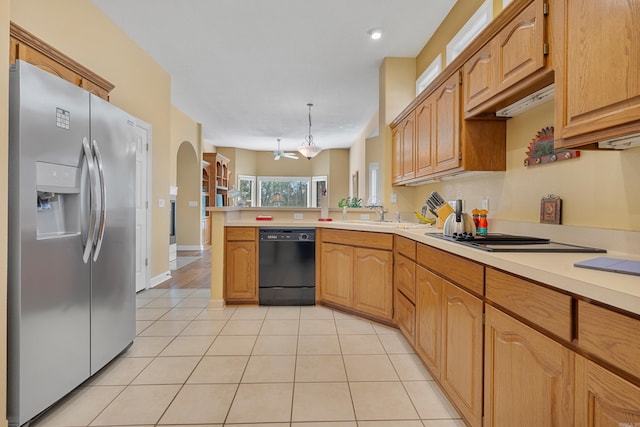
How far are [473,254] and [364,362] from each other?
3.96ft

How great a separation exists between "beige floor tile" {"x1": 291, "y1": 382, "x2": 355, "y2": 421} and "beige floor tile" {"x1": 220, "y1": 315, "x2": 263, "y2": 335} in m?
0.96

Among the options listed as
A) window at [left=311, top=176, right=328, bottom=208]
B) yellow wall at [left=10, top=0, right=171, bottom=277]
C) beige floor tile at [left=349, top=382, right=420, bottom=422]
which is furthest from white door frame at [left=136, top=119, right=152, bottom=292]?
window at [left=311, top=176, right=328, bottom=208]

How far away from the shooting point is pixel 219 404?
68.6 inches

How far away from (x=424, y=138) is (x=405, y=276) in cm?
126

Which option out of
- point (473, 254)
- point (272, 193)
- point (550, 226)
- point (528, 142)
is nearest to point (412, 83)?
point (528, 142)

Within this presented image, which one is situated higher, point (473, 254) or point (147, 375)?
point (473, 254)

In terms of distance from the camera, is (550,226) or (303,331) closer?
(550,226)

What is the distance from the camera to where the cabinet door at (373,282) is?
2826 mm

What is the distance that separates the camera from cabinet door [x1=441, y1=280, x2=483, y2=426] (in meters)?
1.40


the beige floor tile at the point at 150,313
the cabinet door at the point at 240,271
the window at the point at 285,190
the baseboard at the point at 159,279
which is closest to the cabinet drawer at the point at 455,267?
the cabinet door at the point at 240,271

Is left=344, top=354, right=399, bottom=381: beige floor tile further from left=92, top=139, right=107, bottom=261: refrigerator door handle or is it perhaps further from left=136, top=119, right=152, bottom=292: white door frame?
left=136, top=119, right=152, bottom=292: white door frame

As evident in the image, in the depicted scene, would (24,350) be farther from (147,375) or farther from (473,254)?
(473,254)

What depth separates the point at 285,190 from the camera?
35.0 ft

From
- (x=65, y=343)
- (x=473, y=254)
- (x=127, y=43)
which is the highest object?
(x=127, y=43)
